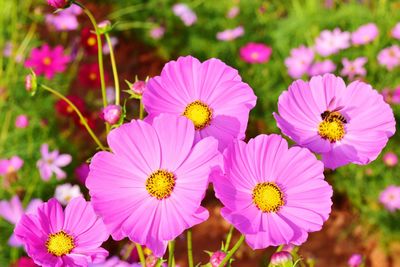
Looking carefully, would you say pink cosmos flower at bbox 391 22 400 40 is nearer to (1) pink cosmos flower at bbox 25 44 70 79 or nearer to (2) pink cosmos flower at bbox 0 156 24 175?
(1) pink cosmos flower at bbox 25 44 70 79

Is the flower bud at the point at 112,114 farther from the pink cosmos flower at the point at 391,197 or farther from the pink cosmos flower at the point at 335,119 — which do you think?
the pink cosmos flower at the point at 391,197

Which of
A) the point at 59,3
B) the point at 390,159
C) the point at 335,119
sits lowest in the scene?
the point at 390,159

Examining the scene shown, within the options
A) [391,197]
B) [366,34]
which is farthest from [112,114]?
[366,34]

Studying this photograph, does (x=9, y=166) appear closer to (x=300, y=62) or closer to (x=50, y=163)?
(x=50, y=163)

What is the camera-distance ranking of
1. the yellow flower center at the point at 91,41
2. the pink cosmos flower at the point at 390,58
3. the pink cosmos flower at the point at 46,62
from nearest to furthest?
the yellow flower center at the point at 91,41, the pink cosmos flower at the point at 46,62, the pink cosmos flower at the point at 390,58

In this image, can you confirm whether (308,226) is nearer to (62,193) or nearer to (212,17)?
(62,193)

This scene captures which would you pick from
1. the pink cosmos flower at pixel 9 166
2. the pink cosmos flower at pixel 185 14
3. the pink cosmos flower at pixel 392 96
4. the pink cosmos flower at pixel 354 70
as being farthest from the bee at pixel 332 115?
the pink cosmos flower at pixel 185 14
